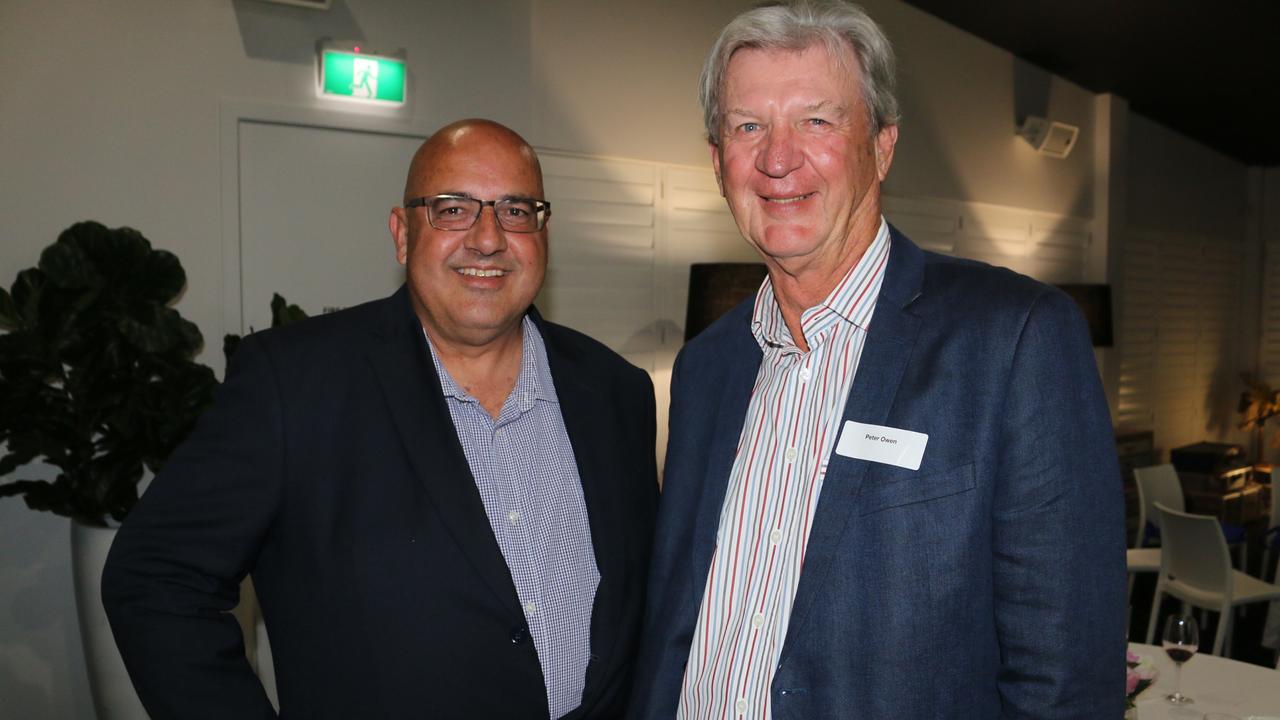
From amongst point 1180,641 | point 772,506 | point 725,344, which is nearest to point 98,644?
point 725,344

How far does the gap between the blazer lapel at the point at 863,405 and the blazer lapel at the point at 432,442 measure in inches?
22.1

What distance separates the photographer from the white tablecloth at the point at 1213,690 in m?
2.47

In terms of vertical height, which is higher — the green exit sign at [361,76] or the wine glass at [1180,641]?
the green exit sign at [361,76]

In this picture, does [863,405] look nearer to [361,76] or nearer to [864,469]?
[864,469]

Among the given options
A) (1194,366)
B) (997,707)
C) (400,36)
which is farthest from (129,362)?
(1194,366)

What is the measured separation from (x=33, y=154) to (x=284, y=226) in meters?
0.95

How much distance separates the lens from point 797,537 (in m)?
1.36

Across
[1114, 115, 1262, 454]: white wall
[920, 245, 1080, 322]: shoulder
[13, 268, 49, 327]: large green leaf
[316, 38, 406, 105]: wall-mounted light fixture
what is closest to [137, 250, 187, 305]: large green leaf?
[13, 268, 49, 327]: large green leaf

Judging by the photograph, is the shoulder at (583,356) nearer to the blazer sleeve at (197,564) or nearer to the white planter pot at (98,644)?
the blazer sleeve at (197,564)

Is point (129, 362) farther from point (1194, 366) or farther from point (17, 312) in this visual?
point (1194, 366)

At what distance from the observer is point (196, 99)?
12.3 ft

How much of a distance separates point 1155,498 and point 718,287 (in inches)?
159

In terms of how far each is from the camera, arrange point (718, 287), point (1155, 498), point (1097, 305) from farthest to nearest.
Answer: point (1097, 305) < point (1155, 498) < point (718, 287)

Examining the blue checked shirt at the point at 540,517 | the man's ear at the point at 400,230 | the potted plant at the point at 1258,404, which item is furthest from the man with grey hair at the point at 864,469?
the potted plant at the point at 1258,404
